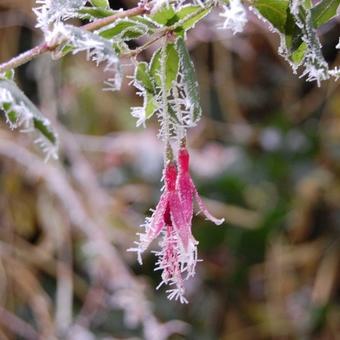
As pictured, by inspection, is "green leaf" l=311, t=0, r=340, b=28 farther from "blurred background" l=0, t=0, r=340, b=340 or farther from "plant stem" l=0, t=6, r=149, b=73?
"blurred background" l=0, t=0, r=340, b=340

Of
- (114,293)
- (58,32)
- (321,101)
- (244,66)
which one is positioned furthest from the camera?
(244,66)

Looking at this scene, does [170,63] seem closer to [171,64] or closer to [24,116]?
[171,64]

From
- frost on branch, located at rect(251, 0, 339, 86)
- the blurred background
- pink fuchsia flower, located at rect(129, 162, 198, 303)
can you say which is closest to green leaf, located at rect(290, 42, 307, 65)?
frost on branch, located at rect(251, 0, 339, 86)

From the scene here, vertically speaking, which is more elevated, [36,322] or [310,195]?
[310,195]

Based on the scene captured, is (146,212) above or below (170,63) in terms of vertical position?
above

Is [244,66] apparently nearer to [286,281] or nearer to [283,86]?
[283,86]

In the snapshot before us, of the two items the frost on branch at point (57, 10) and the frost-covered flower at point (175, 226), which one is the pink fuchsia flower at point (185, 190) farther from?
the frost on branch at point (57, 10)

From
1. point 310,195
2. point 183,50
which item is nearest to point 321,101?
point 310,195

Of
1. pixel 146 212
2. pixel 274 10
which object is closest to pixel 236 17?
pixel 274 10
